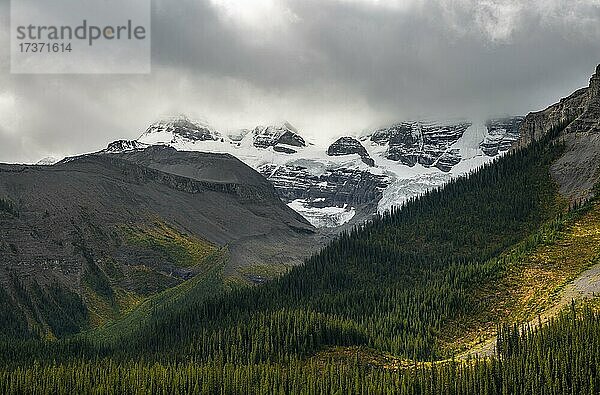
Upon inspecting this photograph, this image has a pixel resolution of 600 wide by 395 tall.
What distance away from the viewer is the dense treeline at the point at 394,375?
314 feet

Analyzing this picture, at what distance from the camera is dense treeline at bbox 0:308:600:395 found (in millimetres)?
95688

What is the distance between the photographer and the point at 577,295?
130 metres

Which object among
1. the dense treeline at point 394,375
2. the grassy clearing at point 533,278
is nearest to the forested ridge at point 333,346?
the dense treeline at point 394,375

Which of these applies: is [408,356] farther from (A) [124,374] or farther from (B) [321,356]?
(A) [124,374]

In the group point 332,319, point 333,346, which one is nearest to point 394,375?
point 333,346

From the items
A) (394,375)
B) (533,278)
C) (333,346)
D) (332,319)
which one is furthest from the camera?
(332,319)

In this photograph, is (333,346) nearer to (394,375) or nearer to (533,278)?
(394,375)

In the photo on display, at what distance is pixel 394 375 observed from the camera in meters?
111

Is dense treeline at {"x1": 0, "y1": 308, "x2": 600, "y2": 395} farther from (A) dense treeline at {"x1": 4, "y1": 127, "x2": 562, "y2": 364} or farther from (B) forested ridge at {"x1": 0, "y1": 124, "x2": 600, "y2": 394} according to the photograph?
(A) dense treeline at {"x1": 4, "y1": 127, "x2": 562, "y2": 364}

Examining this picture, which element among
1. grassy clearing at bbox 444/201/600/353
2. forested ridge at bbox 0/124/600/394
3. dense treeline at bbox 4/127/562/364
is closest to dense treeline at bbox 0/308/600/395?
forested ridge at bbox 0/124/600/394

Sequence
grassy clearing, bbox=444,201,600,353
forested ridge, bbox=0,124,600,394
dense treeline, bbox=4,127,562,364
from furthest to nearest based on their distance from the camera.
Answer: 1. dense treeline, bbox=4,127,562,364
2. grassy clearing, bbox=444,201,600,353
3. forested ridge, bbox=0,124,600,394

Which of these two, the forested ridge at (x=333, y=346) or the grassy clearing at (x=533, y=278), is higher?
the grassy clearing at (x=533, y=278)

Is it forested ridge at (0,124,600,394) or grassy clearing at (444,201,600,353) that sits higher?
grassy clearing at (444,201,600,353)

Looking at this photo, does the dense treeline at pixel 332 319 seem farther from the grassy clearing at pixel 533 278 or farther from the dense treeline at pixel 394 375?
the dense treeline at pixel 394 375
